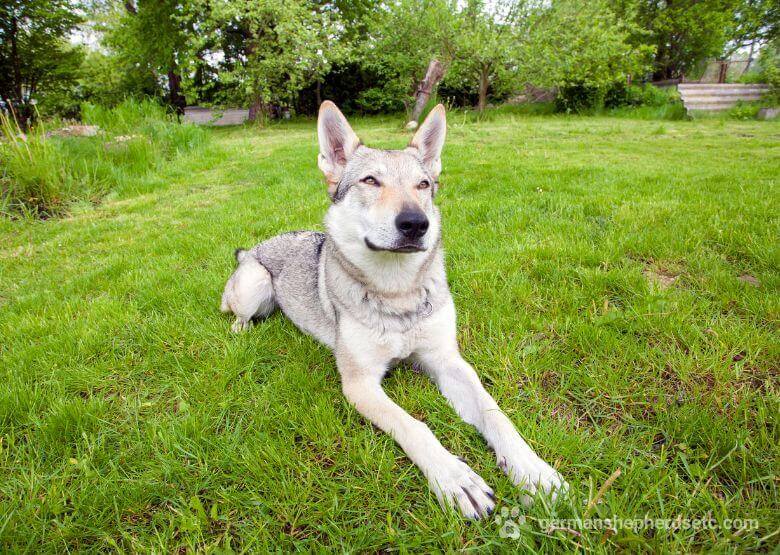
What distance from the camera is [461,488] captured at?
1590 millimetres

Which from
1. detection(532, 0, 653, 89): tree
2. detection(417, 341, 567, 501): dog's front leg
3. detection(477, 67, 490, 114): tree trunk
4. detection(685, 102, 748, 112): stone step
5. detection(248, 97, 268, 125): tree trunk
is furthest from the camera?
detection(248, 97, 268, 125): tree trunk

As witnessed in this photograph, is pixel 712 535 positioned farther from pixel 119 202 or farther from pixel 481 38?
pixel 481 38

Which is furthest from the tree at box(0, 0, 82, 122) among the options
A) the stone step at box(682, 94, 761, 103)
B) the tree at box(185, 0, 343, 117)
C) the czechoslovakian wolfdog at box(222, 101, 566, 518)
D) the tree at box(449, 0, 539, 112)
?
the stone step at box(682, 94, 761, 103)

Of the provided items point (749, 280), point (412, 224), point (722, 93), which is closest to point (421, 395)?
point (412, 224)

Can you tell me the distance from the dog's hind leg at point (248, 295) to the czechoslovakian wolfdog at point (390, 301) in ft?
0.04

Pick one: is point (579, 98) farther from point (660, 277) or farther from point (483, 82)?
point (660, 277)

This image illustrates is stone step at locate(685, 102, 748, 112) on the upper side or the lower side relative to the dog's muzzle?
upper

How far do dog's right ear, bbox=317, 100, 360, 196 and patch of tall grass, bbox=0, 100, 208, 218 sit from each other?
602 centimetres

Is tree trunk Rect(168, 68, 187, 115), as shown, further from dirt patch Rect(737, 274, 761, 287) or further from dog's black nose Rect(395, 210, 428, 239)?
dirt patch Rect(737, 274, 761, 287)

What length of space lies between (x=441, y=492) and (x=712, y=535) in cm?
97

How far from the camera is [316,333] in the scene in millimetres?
2863

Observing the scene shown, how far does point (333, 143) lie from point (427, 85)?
37.6 ft

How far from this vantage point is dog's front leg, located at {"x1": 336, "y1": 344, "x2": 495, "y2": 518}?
5.17 feet

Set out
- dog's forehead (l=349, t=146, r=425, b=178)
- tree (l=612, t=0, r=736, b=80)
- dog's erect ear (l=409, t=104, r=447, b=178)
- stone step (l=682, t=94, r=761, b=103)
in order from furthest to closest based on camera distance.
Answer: tree (l=612, t=0, r=736, b=80) < stone step (l=682, t=94, r=761, b=103) < dog's erect ear (l=409, t=104, r=447, b=178) < dog's forehead (l=349, t=146, r=425, b=178)
